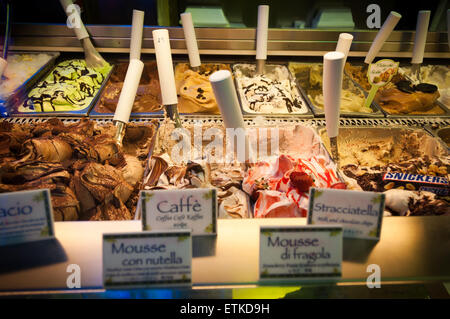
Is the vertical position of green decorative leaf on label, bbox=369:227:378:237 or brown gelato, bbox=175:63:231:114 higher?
brown gelato, bbox=175:63:231:114

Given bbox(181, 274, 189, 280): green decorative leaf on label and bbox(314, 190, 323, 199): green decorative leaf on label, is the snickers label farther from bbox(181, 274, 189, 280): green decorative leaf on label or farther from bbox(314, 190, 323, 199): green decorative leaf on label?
bbox(181, 274, 189, 280): green decorative leaf on label

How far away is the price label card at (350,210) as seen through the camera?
2.92 ft

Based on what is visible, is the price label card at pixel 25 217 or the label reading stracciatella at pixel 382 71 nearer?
the price label card at pixel 25 217

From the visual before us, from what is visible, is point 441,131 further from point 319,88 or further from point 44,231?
point 44,231

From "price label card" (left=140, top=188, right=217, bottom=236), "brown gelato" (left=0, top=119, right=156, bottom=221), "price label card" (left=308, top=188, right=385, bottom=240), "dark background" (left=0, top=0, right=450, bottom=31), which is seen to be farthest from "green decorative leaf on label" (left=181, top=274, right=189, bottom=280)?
"dark background" (left=0, top=0, right=450, bottom=31)

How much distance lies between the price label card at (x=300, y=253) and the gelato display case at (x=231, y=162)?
37 millimetres

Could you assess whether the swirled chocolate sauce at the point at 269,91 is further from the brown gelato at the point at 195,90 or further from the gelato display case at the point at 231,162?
the brown gelato at the point at 195,90

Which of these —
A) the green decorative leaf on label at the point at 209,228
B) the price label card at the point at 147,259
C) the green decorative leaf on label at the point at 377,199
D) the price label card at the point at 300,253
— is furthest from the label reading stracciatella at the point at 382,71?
the price label card at the point at 147,259

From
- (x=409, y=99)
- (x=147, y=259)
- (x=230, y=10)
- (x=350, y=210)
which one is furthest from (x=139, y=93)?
(x=230, y=10)

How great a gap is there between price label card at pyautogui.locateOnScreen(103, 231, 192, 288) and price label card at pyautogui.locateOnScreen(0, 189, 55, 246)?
241 mm

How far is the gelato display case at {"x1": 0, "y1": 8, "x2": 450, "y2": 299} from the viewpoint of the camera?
0.88 metres

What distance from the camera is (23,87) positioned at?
207 cm

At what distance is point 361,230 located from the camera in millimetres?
927
